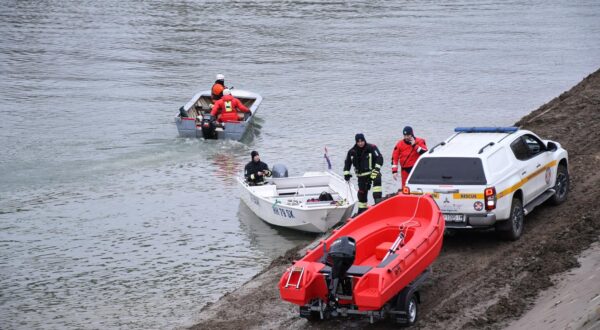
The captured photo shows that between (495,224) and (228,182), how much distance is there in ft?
41.0

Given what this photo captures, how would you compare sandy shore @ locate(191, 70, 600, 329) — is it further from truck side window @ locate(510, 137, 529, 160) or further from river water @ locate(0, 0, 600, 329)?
river water @ locate(0, 0, 600, 329)

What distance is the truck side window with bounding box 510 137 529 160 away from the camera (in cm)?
1596

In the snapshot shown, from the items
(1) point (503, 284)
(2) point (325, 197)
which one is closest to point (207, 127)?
(2) point (325, 197)

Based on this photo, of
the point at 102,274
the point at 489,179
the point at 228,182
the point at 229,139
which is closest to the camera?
the point at 489,179

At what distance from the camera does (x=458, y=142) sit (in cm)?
1634

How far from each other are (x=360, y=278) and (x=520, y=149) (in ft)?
17.3

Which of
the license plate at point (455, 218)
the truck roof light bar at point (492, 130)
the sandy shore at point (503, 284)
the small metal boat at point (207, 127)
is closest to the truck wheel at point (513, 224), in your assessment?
the sandy shore at point (503, 284)

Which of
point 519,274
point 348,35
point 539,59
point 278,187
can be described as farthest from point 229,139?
point 348,35

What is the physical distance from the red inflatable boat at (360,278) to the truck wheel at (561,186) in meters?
3.97

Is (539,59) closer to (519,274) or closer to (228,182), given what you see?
(228,182)

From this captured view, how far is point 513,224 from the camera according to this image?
1526cm

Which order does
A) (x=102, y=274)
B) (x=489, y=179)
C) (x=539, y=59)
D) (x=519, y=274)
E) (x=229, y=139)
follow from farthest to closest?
(x=539, y=59) < (x=229, y=139) < (x=102, y=274) < (x=489, y=179) < (x=519, y=274)

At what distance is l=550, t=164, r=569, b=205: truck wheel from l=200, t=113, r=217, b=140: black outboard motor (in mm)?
15172

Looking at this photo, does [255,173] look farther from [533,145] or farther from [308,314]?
[308,314]
